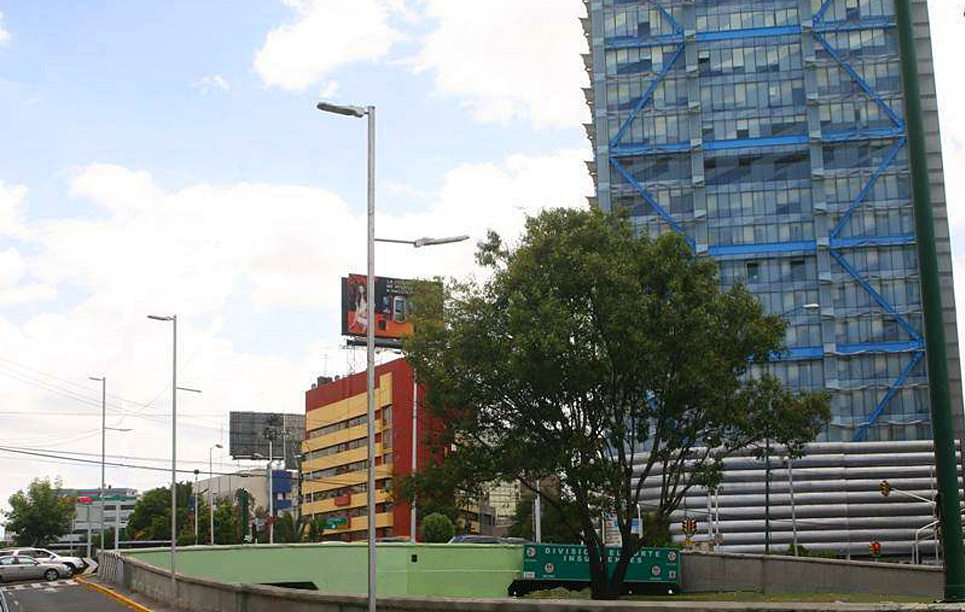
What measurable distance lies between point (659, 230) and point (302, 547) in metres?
51.9

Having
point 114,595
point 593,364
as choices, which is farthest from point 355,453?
point 593,364

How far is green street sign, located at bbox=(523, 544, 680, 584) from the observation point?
2329 inches

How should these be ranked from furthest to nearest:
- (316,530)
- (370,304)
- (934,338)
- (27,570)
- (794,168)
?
(316,530), (794,168), (27,570), (370,304), (934,338)

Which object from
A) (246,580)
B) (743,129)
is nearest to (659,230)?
(743,129)

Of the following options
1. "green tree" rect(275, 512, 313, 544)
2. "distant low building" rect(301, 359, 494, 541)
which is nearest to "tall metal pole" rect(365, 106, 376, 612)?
"distant low building" rect(301, 359, 494, 541)

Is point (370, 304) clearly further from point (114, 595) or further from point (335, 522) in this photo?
point (335, 522)

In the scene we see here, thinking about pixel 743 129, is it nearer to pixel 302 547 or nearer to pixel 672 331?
pixel 302 547

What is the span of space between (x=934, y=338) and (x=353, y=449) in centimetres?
14038

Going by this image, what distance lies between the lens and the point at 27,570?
197 feet

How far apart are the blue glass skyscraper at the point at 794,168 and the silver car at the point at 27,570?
188ft

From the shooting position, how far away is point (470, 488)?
43344mm

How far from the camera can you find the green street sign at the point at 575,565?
59156mm

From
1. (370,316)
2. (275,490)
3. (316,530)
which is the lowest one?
(316,530)

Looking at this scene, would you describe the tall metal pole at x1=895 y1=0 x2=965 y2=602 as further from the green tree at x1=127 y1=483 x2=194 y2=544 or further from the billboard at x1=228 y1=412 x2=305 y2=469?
the green tree at x1=127 y1=483 x2=194 y2=544
